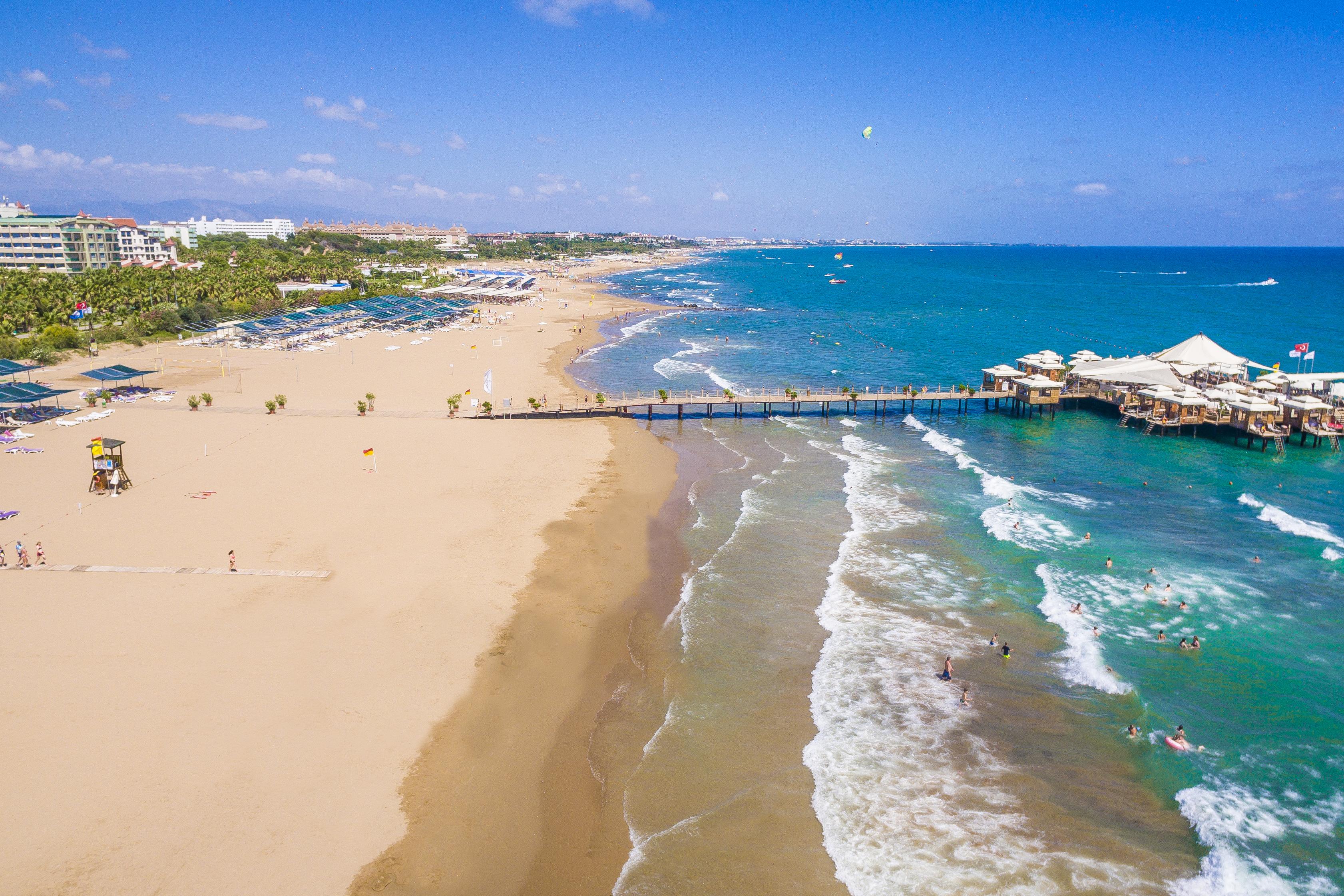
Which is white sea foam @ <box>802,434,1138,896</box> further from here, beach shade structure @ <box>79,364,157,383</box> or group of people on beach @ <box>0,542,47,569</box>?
beach shade structure @ <box>79,364,157,383</box>

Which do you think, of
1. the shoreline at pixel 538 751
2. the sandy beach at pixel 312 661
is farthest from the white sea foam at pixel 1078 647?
the sandy beach at pixel 312 661

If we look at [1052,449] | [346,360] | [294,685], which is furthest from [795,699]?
[346,360]

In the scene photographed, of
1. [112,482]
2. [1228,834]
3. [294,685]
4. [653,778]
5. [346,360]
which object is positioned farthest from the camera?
[346,360]

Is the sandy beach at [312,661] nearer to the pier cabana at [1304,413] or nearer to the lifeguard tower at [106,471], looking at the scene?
the lifeguard tower at [106,471]

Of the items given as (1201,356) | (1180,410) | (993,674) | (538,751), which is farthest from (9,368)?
(1201,356)

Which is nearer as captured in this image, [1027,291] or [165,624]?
[165,624]

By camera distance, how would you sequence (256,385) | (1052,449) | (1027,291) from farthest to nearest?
1. (1027,291)
2. (256,385)
3. (1052,449)

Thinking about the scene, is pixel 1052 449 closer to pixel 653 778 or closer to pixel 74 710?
pixel 653 778
